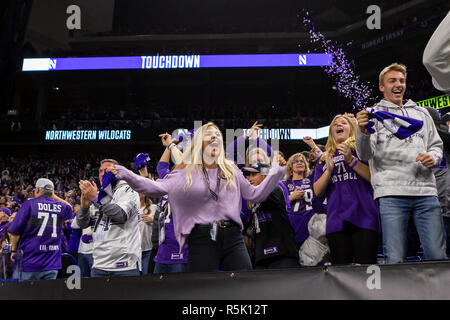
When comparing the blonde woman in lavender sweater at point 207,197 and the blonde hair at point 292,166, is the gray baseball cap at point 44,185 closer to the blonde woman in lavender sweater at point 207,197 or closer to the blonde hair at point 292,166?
the blonde hair at point 292,166

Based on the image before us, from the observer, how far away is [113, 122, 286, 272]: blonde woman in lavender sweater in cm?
285

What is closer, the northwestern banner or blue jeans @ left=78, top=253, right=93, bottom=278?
blue jeans @ left=78, top=253, right=93, bottom=278

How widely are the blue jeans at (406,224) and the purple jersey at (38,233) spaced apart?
3.91m

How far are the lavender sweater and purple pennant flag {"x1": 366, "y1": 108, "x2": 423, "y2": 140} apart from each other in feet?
2.35

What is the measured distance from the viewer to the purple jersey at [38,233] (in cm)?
532

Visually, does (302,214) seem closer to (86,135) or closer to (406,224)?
(406,224)

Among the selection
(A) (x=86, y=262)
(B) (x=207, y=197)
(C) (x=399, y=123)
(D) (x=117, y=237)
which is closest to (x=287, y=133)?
(A) (x=86, y=262)

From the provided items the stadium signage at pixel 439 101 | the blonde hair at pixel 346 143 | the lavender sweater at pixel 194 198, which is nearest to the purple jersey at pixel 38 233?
the lavender sweater at pixel 194 198

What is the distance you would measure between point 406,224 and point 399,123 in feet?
2.14

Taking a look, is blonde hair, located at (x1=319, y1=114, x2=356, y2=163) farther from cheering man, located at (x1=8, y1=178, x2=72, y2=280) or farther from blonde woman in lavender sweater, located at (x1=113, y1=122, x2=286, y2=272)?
cheering man, located at (x1=8, y1=178, x2=72, y2=280)

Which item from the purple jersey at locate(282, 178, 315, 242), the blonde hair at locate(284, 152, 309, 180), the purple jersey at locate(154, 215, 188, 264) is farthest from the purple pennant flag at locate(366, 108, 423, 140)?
the purple jersey at locate(154, 215, 188, 264)

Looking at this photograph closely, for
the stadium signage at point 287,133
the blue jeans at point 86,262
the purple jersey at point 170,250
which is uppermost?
the stadium signage at point 287,133

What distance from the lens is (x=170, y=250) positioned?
450cm
